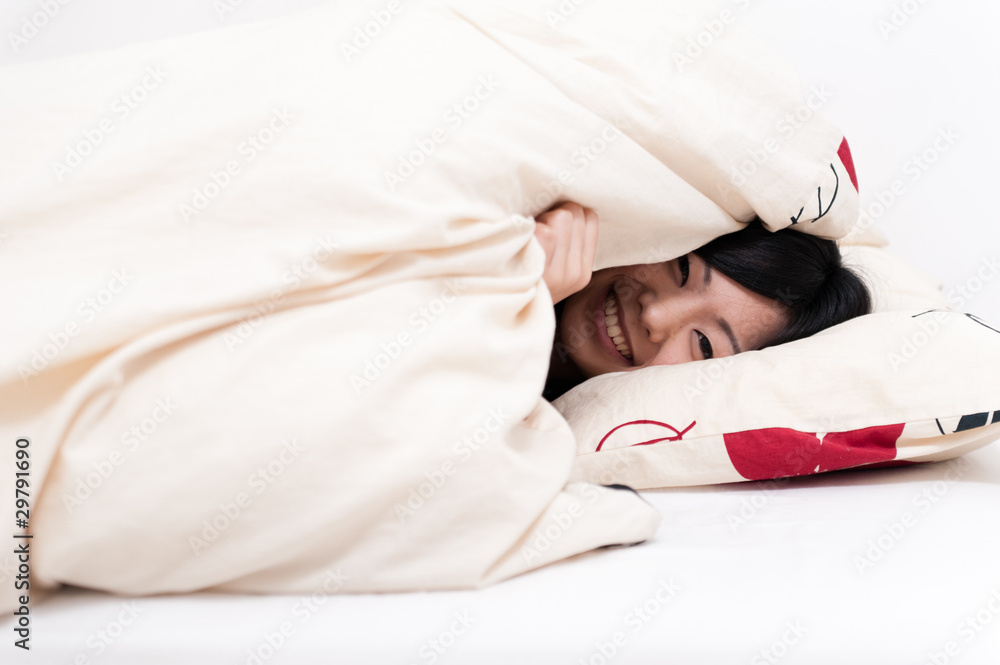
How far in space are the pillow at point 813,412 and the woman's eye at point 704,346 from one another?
14cm

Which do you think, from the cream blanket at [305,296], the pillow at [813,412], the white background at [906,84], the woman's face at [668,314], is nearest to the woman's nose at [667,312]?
the woman's face at [668,314]

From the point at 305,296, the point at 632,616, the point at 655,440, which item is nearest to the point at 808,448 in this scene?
the point at 655,440

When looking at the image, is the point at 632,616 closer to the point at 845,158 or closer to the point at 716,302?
the point at 716,302

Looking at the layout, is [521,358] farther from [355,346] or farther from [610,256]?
[610,256]

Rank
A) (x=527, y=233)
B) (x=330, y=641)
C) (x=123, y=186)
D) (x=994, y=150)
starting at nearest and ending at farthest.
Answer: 1. (x=330, y=641)
2. (x=123, y=186)
3. (x=527, y=233)
4. (x=994, y=150)

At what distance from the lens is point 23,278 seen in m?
0.62

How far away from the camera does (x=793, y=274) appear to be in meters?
1.06

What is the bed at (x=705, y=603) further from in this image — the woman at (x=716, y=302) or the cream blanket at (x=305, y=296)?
the woman at (x=716, y=302)

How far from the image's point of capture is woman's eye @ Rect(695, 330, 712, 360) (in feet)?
3.55

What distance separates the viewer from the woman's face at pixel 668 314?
42.0 inches

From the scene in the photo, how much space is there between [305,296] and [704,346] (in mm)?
633

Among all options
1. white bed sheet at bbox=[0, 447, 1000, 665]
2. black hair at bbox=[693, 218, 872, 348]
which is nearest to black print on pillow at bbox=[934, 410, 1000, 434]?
white bed sheet at bbox=[0, 447, 1000, 665]

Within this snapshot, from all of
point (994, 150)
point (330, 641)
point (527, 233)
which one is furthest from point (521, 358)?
point (994, 150)

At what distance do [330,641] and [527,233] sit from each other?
423mm
